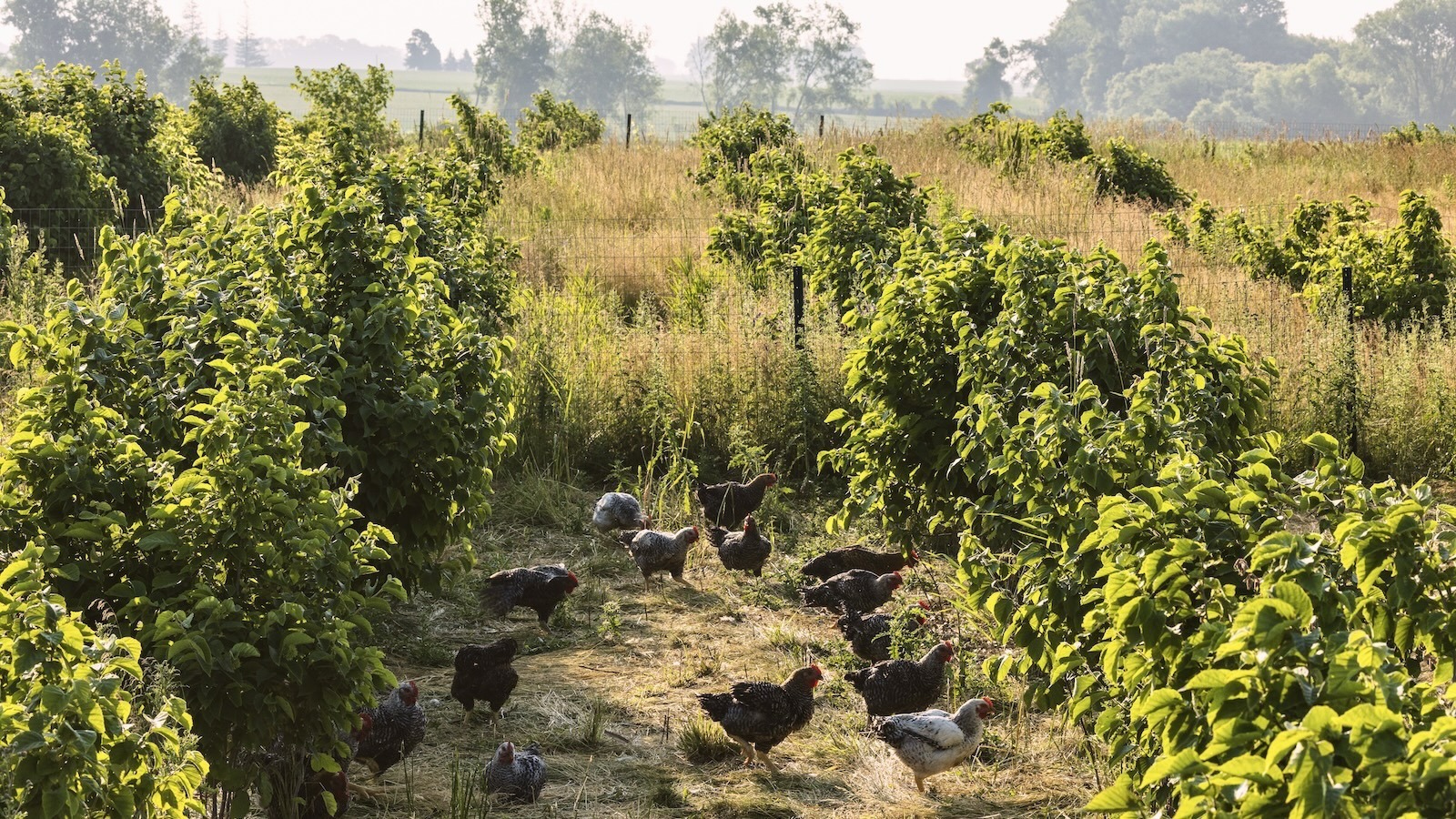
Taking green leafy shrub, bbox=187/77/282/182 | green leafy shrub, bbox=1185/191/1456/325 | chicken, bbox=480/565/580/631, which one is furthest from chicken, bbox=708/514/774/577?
green leafy shrub, bbox=187/77/282/182

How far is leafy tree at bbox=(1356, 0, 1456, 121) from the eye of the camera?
5556 inches

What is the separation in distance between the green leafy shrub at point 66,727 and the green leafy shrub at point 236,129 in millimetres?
17806

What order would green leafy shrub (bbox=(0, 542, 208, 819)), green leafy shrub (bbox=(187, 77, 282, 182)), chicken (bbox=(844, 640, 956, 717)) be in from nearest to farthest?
green leafy shrub (bbox=(0, 542, 208, 819))
chicken (bbox=(844, 640, 956, 717))
green leafy shrub (bbox=(187, 77, 282, 182))

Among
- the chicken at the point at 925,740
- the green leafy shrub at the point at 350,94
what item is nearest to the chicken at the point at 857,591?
the chicken at the point at 925,740

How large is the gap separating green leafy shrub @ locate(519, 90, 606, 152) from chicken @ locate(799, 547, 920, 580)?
50.7 feet

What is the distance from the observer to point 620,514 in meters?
7.07

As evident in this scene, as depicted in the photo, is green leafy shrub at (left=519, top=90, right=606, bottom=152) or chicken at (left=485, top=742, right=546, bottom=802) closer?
chicken at (left=485, top=742, right=546, bottom=802)

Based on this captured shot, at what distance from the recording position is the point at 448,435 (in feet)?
15.6

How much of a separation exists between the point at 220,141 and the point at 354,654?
18.0m

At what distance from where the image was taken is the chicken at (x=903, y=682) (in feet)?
15.7

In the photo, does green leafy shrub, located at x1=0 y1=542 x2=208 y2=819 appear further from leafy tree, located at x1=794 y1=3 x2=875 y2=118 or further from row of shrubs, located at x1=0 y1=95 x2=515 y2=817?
leafy tree, located at x1=794 y1=3 x2=875 y2=118

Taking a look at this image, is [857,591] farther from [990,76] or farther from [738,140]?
[990,76]

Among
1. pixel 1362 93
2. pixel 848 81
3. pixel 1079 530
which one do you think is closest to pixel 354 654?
pixel 1079 530

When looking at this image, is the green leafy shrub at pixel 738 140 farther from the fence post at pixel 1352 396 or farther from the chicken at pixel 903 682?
the chicken at pixel 903 682
